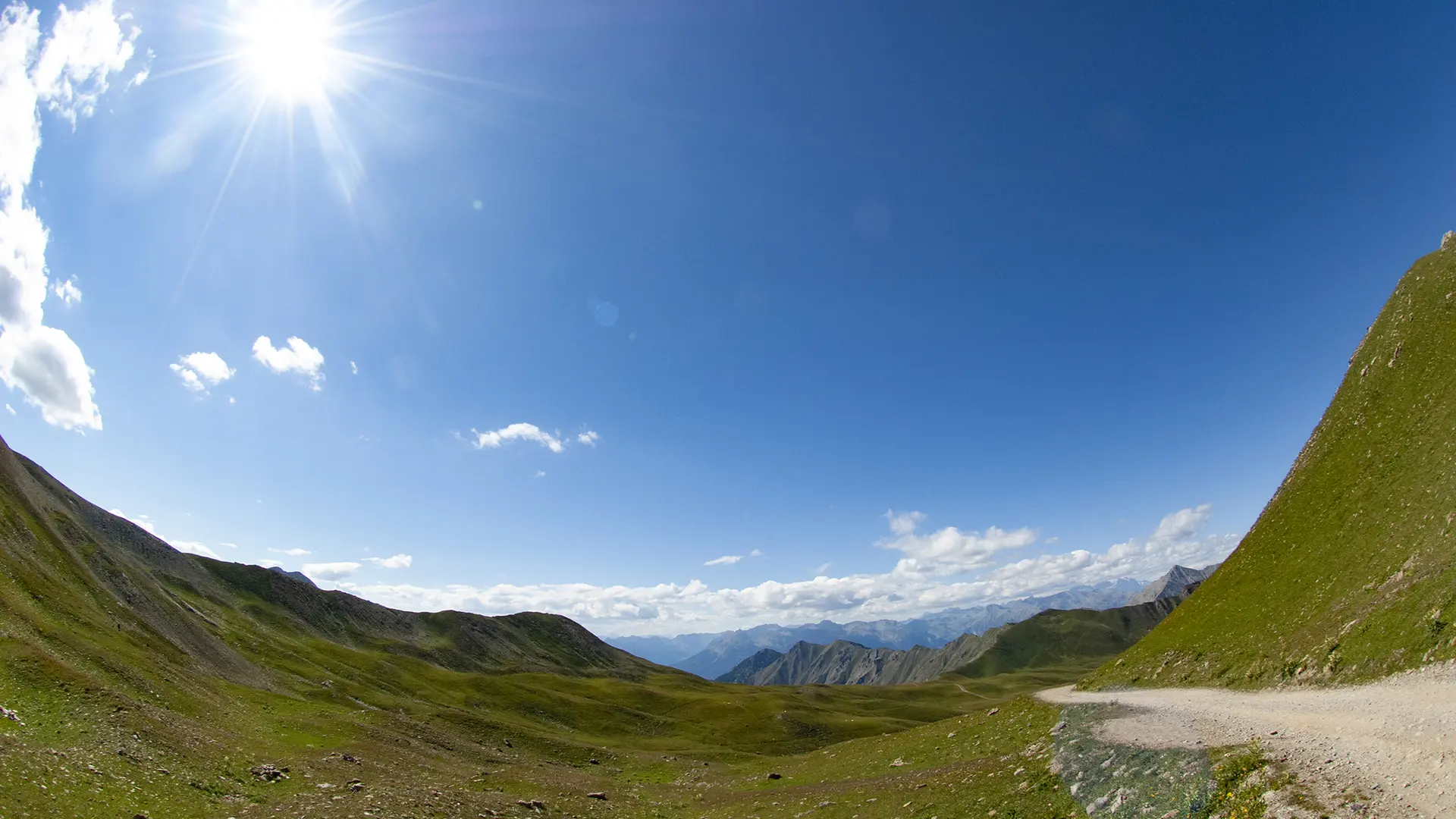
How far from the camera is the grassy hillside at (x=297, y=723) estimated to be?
88.9 feet

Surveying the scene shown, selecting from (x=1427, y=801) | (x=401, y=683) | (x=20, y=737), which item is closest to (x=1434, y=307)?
(x=1427, y=801)

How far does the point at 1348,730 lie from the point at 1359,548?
32196mm

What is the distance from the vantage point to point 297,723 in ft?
165

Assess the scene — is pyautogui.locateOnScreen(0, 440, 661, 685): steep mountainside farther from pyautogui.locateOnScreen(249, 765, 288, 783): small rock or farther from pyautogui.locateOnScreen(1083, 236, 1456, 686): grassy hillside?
pyautogui.locateOnScreen(1083, 236, 1456, 686): grassy hillside

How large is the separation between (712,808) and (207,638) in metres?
77.5

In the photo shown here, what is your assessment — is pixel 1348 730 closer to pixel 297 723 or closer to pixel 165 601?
pixel 297 723

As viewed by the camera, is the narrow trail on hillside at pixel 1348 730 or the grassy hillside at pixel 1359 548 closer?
the narrow trail on hillside at pixel 1348 730

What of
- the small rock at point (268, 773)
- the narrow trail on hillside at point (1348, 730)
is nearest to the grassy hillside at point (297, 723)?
the small rock at point (268, 773)

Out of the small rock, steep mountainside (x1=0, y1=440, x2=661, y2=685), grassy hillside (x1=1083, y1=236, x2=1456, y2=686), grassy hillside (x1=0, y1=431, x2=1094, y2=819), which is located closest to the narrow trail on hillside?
grassy hillside (x1=1083, y1=236, x2=1456, y2=686)

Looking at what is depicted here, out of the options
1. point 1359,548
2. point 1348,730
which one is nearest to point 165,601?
point 1348,730

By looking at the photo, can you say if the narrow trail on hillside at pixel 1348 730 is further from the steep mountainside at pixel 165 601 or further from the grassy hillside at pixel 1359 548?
the steep mountainside at pixel 165 601

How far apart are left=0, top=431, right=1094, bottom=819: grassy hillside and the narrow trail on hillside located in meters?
6.77

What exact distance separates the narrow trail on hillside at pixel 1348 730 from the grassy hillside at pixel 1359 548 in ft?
11.1

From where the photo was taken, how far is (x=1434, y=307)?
6038 centimetres
